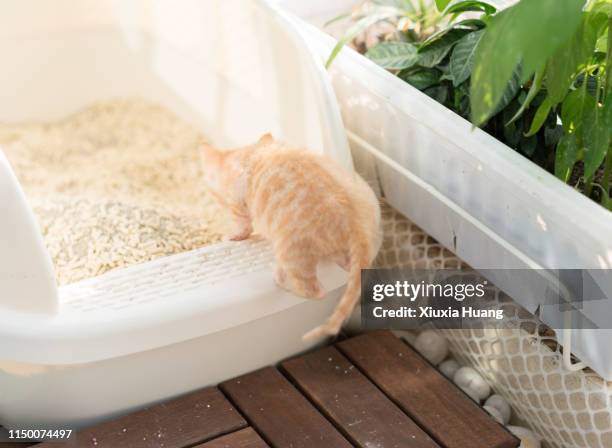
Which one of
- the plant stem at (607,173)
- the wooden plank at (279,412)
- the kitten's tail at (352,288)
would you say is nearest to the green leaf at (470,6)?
the plant stem at (607,173)

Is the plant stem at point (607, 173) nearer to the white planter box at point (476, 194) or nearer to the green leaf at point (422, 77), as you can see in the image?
the white planter box at point (476, 194)

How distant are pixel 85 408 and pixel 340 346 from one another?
483 millimetres

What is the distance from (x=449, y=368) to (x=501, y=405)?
0.46 feet

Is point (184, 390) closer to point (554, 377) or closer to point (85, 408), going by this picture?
point (85, 408)

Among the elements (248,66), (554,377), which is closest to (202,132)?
(248,66)

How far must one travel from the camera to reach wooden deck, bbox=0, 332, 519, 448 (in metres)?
1.55

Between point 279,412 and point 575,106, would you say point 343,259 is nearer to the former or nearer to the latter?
point 279,412

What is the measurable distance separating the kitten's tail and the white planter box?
9.9 inches

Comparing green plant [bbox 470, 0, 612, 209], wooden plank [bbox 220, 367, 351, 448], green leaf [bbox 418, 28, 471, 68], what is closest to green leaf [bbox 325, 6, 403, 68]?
green leaf [bbox 418, 28, 471, 68]

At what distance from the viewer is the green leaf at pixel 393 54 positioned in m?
1.88

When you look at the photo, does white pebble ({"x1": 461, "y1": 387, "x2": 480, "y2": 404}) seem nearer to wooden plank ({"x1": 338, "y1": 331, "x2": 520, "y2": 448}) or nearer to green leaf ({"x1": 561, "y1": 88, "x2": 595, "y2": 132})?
wooden plank ({"x1": 338, "y1": 331, "x2": 520, "y2": 448})

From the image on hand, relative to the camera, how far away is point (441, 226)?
5.73ft

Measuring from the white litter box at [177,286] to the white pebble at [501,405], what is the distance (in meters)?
0.34

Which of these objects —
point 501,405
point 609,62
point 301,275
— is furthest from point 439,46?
point 501,405
